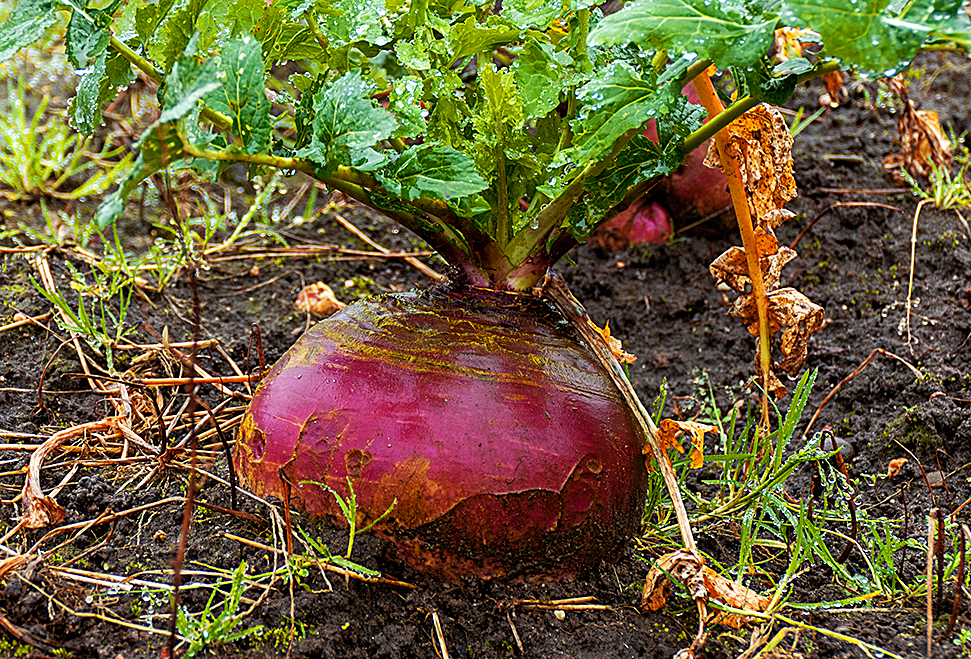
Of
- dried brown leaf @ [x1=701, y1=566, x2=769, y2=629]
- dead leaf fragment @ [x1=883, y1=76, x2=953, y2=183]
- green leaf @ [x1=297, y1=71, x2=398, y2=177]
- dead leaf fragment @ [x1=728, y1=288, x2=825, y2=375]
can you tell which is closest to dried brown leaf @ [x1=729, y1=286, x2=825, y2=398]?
dead leaf fragment @ [x1=728, y1=288, x2=825, y2=375]

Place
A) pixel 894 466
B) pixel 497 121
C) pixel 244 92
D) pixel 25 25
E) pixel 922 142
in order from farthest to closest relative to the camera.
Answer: pixel 922 142, pixel 894 466, pixel 497 121, pixel 25 25, pixel 244 92

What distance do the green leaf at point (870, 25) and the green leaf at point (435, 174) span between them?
0.44m

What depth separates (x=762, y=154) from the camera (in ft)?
Answer: 4.29

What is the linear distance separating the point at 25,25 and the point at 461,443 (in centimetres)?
86

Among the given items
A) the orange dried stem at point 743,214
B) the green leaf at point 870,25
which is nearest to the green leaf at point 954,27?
the green leaf at point 870,25

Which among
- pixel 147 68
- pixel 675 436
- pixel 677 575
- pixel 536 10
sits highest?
pixel 536 10

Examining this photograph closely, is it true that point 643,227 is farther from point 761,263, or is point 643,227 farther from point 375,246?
point 761,263

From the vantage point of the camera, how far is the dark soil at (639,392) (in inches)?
40.9

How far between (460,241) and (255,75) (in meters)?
0.46

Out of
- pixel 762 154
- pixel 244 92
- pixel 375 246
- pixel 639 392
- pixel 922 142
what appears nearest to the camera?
pixel 244 92

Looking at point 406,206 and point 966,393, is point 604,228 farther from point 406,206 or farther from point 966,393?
point 406,206

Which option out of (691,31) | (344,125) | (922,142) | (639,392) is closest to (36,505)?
(344,125)

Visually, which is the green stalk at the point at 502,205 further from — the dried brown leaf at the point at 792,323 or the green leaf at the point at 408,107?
the dried brown leaf at the point at 792,323

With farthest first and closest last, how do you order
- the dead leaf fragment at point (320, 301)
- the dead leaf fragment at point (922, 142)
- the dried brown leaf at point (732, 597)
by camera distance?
the dead leaf fragment at point (922, 142)
the dead leaf fragment at point (320, 301)
the dried brown leaf at point (732, 597)
